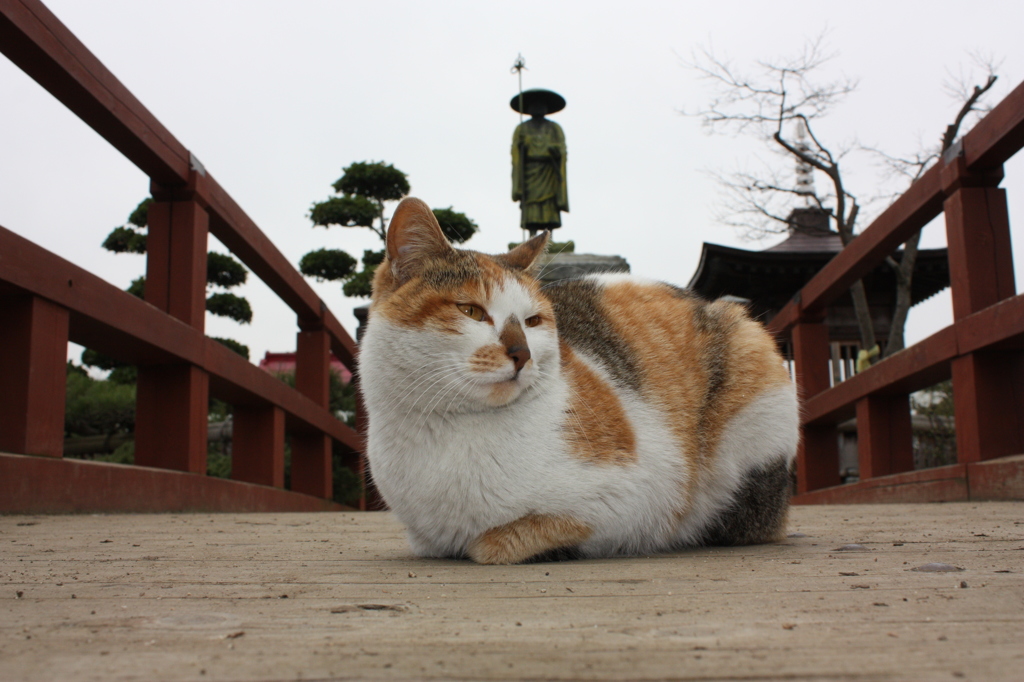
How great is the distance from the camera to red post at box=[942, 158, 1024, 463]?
3.62m

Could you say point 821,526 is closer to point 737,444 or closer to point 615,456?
point 737,444

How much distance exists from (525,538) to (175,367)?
10.2 ft

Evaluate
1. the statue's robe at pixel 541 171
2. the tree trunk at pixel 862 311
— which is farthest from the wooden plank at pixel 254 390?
the tree trunk at pixel 862 311

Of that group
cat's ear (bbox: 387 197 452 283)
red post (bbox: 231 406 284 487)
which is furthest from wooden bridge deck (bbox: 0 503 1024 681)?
red post (bbox: 231 406 284 487)

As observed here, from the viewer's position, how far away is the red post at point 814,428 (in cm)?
628

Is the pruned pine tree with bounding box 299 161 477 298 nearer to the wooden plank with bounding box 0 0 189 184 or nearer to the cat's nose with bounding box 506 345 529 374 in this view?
the wooden plank with bounding box 0 0 189 184

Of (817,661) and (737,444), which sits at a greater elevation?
(737,444)

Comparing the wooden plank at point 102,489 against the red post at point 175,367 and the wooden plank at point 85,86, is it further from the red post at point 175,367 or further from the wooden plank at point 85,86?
the wooden plank at point 85,86

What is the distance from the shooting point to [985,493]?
3533 mm

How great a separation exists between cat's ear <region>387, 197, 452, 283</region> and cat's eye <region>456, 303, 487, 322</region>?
0.74ft

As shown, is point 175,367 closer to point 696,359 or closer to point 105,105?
point 105,105

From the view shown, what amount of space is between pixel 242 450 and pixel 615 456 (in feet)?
14.8

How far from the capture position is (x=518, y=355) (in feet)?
5.92

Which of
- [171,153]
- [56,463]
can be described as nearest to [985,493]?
[56,463]
